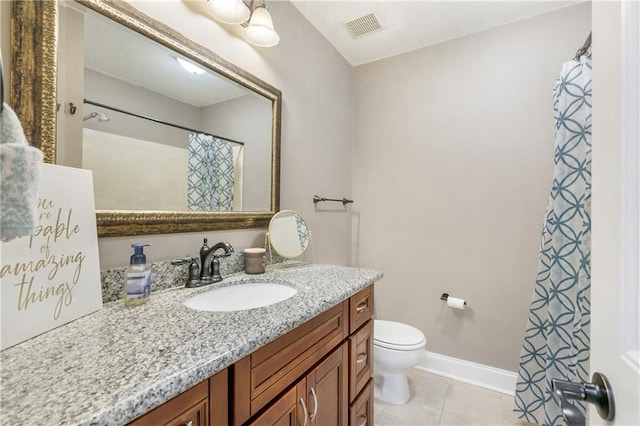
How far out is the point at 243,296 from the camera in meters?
1.15

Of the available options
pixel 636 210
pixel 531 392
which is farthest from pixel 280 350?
pixel 531 392

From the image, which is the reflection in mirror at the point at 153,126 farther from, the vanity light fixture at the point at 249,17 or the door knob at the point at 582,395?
the door knob at the point at 582,395

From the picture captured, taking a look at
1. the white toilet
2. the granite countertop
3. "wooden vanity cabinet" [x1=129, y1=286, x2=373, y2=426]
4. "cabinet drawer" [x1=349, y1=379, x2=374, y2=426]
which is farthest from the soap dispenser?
the white toilet

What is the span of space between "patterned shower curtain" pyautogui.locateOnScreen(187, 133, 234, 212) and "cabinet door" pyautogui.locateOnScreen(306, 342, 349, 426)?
792 millimetres

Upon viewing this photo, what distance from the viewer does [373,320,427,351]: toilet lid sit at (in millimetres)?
1632

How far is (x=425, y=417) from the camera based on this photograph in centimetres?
159

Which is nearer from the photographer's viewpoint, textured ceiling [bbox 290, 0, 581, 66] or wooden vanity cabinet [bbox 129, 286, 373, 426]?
wooden vanity cabinet [bbox 129, 286, 373, 426]

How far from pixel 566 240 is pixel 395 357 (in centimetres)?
108

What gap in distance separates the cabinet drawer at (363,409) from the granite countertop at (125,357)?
0.56 meters

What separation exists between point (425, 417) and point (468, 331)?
2.17ft

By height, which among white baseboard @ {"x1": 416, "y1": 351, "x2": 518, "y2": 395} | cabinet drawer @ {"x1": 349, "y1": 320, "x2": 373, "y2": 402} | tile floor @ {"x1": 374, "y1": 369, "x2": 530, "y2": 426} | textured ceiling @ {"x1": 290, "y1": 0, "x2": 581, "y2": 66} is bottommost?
tile floor @ {"x1": 374, "y1": 369, "x2": 530, "y2": 426}

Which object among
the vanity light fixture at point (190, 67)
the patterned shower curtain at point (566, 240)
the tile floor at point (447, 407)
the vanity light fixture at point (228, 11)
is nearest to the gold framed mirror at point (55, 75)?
the vanity light fixture at point (190, 67)

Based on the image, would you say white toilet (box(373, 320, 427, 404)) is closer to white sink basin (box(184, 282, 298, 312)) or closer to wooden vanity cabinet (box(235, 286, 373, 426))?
wooden vanity cabinet (box(235, 286, 373, 426))

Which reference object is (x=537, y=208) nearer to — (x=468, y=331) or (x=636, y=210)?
(x=468, y=331)
